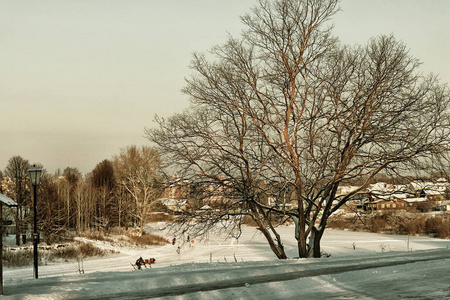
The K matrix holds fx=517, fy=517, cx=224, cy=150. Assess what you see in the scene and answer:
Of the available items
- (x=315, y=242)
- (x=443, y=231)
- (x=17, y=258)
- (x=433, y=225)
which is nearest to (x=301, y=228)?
(x=315, y=242)

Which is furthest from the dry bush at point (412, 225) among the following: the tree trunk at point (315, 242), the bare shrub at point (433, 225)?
the tree trunk at point (315, 242)

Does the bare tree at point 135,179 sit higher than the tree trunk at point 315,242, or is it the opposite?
the bare tree at point 135,179

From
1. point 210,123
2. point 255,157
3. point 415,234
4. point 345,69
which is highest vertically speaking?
point 345,69

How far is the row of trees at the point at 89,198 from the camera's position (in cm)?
5783

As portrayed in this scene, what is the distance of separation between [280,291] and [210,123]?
9307 millimetres

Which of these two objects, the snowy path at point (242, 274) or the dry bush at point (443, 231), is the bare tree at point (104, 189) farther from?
the snowy path at point (242, 274)

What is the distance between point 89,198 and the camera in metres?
75.3

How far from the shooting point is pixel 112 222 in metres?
78.5

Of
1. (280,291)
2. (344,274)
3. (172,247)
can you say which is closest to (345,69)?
(344,274)

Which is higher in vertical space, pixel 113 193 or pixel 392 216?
pixel 113 193

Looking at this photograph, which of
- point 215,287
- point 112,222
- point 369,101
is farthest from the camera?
point 112,222

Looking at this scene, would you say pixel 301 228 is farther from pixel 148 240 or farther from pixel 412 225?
pixel 412 225

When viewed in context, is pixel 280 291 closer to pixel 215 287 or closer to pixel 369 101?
pixel 215 287

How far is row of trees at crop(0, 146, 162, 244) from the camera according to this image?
5783 centimetres
